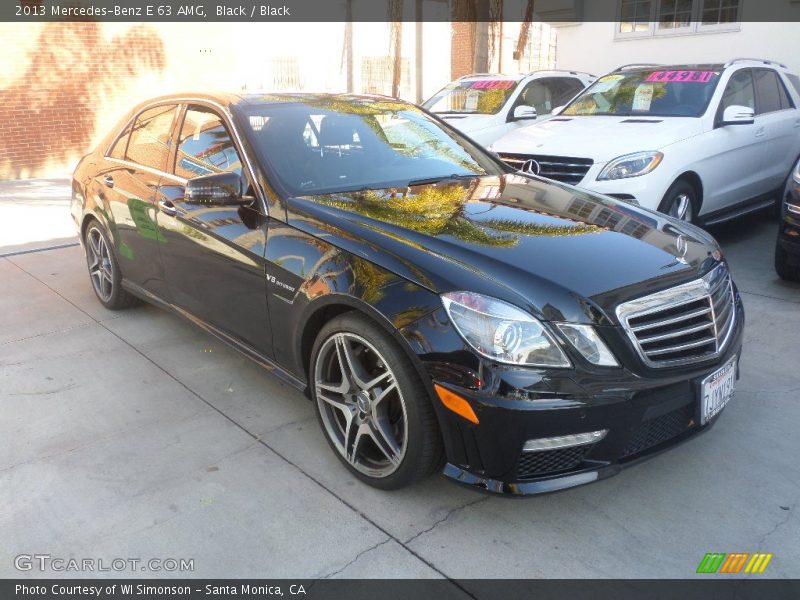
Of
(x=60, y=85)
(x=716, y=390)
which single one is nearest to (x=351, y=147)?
(x=716, y=390)

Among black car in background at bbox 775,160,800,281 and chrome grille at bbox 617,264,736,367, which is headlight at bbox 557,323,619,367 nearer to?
chrome grille at bbox 617,264,736,367

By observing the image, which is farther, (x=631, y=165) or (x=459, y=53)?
(x=459, y=53)

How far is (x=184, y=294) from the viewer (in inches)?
163

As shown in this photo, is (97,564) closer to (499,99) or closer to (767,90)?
(767,90)

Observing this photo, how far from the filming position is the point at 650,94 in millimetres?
7121

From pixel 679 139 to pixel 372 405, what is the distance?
454cm

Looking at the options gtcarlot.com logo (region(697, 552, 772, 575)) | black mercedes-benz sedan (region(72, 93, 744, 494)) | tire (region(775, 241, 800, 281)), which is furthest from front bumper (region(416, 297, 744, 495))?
tire (region(775, 241, 800, 281))

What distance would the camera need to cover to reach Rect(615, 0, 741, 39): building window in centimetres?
1074

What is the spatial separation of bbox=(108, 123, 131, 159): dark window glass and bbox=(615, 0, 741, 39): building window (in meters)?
9.37

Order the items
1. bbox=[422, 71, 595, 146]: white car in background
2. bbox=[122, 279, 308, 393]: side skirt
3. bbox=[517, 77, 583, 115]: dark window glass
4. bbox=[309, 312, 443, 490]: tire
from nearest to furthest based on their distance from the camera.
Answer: bbox=[309, 312, 443, 490]: tire < bbox=[122, 279, 308, 393]: side skirt < bbox=[422, 71, 595, 146]: white car in background < bbox=[517, 77, 583, 115]: dark window glass

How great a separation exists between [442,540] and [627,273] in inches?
50.2

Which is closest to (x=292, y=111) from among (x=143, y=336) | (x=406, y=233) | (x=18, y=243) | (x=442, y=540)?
(x=406, y=233)

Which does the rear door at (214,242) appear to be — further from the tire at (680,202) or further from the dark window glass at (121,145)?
the tire at (680,202)

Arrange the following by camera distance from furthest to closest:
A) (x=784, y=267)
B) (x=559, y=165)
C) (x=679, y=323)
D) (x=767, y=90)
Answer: (x=767, y=90), (x=559, y=165), (x=784, y=267), (x=679, y=323)
